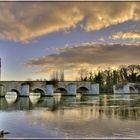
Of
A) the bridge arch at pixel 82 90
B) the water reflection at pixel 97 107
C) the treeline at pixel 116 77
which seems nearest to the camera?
the water reflection at pixel 97 107

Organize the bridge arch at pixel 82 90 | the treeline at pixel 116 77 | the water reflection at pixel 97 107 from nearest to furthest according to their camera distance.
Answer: the water reflection at pixel 97 107 < the treeline at pixel 116 77 < the bridge arch at pixel 82 90

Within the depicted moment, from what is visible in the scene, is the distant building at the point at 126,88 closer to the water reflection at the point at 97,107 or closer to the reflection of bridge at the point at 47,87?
the reflection of bridge at the point at 47,87

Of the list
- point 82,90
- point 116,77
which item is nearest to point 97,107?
point 116,77

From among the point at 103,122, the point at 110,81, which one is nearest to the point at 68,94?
the point at 110,81

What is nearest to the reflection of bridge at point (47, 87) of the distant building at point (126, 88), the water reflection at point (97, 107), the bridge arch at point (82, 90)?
the bridge arch at point (82, 90)

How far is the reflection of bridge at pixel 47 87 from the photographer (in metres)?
19.7

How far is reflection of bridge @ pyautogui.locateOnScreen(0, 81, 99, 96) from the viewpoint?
19.7 m

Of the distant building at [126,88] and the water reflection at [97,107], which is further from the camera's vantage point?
the distant building at [126,88]

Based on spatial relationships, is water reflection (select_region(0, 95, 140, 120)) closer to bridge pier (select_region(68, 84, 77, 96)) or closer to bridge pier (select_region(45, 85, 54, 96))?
bridge pier (select_region(45, 85, 54, 96))

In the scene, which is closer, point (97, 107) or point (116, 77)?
point (97, 107)

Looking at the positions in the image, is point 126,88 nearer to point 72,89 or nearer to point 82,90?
point 72,89

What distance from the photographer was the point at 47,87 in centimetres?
2084

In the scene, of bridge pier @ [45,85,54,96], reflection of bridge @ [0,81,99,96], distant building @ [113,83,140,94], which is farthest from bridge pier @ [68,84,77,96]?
distant building @ [113,83,140,94]

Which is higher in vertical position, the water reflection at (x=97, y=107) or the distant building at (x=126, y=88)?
the distant building at (x=126, y=88)
